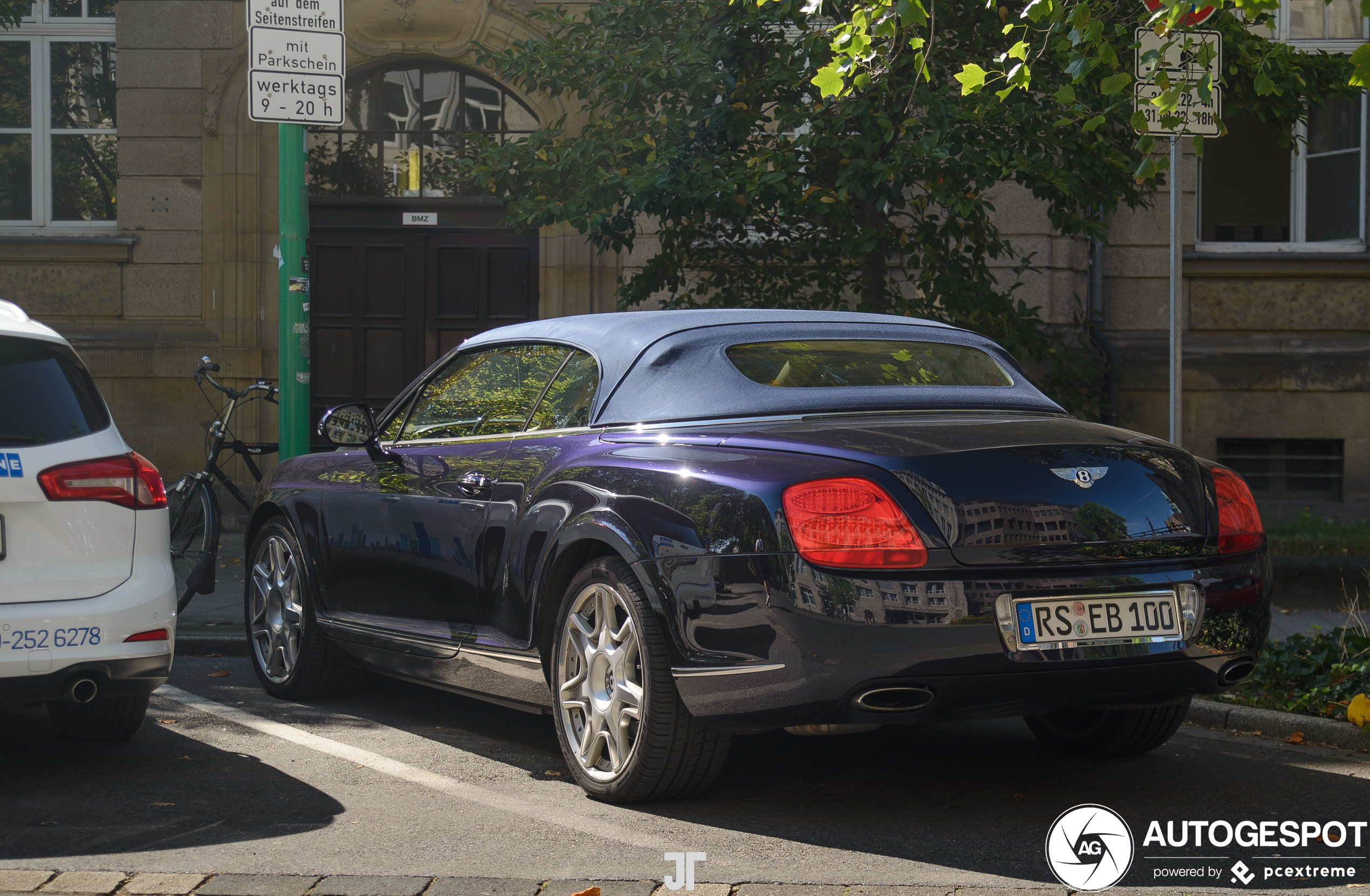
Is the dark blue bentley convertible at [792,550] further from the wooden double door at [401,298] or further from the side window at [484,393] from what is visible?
the wooden double door at [401,298]

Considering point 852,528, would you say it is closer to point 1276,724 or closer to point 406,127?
point 1276,724

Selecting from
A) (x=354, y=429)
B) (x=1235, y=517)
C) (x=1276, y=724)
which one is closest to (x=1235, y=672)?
(x=1235, y=517)

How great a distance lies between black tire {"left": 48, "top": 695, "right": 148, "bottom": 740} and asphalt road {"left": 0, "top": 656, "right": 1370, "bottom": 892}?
58 millimetres

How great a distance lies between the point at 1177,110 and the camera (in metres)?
6.70

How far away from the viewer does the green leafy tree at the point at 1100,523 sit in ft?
13.4

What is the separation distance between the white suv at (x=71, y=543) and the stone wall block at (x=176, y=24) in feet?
30.3

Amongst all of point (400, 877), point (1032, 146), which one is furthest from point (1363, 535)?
point (400, 877)

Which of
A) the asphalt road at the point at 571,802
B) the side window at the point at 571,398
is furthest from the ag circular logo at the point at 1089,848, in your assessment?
the side window at the point at 571,398

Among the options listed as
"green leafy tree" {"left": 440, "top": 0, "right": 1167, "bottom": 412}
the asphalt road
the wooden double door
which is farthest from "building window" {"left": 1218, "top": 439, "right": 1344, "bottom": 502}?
the asphalt road

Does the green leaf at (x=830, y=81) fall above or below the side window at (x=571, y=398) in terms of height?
above

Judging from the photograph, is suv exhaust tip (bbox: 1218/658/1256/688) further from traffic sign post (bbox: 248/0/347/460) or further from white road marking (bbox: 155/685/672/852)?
traffic sign post (bbox: 248/0/347/460)

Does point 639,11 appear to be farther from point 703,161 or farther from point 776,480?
point 776,480

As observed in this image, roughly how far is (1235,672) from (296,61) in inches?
233

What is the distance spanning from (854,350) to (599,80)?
4504 mm
